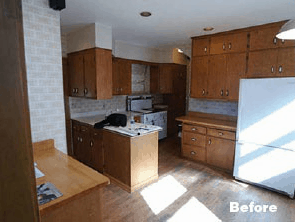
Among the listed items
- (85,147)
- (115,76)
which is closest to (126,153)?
(85,147)

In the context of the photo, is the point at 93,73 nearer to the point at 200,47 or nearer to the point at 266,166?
the point at 200,47

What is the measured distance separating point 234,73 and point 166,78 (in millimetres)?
2022

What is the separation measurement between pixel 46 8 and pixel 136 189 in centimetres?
251

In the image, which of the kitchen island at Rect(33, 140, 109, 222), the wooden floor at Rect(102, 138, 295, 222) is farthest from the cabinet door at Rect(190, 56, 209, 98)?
the kitchen island at Rect(33, 140, 109, 222)

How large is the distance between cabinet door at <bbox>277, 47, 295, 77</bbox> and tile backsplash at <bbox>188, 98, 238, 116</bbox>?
0.96 metres

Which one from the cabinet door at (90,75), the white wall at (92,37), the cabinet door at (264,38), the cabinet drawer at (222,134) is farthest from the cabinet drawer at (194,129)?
the white wall at (92,37)

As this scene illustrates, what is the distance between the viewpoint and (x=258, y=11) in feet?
7.87

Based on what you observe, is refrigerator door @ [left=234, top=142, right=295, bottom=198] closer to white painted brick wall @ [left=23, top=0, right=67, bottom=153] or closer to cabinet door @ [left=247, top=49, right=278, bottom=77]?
cabinet door @ [left=247, top=49, right=278, bottom=77]

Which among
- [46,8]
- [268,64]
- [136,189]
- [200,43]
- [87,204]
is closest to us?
[87,204]

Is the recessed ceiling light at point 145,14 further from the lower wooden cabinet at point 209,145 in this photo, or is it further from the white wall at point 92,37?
the lower wooden cabinet at point 209,145

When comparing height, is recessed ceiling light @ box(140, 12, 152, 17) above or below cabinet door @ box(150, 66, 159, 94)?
above

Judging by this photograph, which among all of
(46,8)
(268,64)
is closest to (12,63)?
(46,8)

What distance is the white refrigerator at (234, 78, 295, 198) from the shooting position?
8.02 ft

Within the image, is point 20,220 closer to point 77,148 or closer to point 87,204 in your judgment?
point 87,204
